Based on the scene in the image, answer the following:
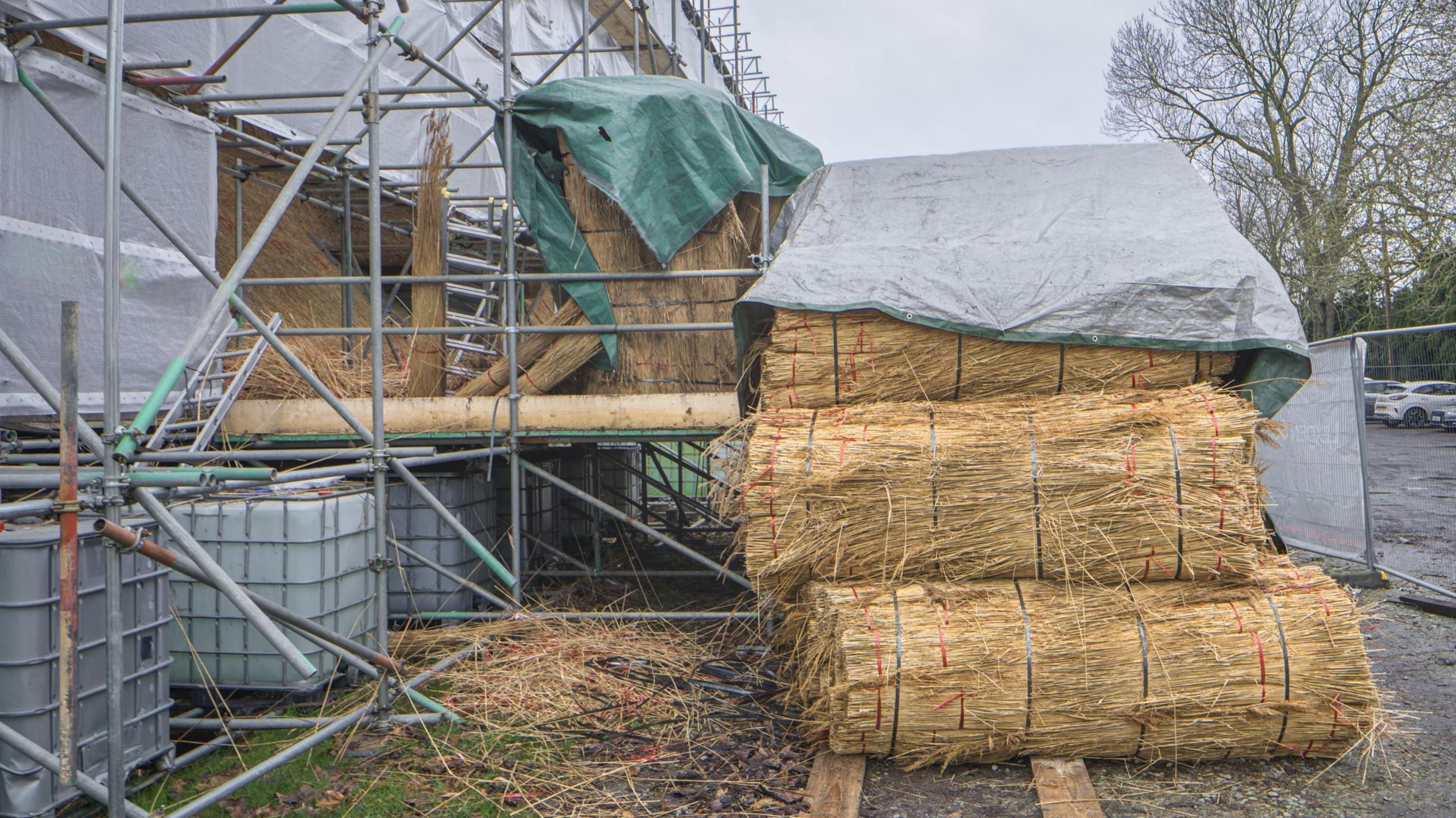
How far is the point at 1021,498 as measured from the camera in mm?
4258

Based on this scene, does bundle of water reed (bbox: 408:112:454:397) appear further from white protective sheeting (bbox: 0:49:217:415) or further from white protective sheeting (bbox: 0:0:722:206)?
white protective sheeting (bbox: 0:49:217:415)

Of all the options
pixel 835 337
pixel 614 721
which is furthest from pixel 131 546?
pixel 835 337

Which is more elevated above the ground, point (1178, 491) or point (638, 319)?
point (638, 319)

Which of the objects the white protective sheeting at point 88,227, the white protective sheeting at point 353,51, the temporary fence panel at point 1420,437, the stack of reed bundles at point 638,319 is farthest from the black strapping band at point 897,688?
the temporary fence panel at point 1420,437

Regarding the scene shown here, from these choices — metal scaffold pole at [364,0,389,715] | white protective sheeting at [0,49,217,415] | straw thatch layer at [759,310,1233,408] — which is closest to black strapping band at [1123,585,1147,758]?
straw thatch layer at [759,310,1233,408]

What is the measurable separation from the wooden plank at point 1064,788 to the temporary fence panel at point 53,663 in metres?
3.30

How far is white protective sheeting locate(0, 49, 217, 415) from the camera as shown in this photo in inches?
193

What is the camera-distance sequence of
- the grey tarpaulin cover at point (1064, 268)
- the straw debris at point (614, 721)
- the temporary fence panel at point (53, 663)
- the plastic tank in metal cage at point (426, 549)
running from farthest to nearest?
1. the plastic tank in metal cage at point (426, 549)
2. the grey tarpaulin cover at point (1064, 268)
3. the straw debris at point (614, 721)
4. the temporary fence panel at point (53, 663)

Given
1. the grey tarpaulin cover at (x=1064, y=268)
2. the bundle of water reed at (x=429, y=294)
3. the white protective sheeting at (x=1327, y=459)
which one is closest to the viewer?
the grey tarpaulin cover at (x=1064, y=268)

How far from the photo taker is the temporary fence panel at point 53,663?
337 centimetres

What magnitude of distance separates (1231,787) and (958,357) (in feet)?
7.04

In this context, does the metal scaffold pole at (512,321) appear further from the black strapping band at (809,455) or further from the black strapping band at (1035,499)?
the black strapping band at (1035,499)

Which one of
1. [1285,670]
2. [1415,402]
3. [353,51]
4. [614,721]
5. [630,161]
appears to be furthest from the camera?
[353,51]

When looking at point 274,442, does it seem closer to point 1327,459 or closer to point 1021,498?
point 1021,498
